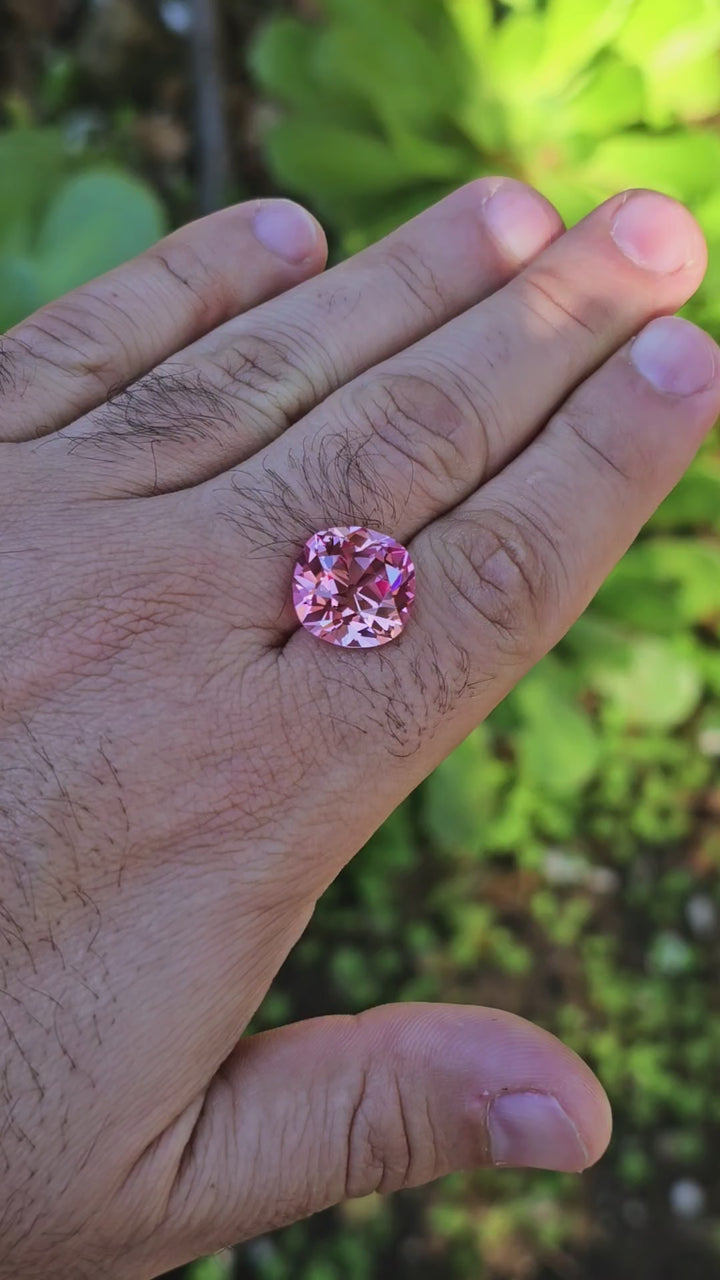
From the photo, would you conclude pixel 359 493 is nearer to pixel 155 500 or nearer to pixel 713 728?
pixel 155 500

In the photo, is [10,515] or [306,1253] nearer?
[10,515]

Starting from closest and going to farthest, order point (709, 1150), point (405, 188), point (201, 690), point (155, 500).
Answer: point (201, 690) → point (155, 500) → point (405, 188) → point (709, 1150)

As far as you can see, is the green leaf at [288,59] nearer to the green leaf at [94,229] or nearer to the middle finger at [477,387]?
the green leaf at [94,229]

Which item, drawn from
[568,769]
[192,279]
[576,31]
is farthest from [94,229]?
[568,769]

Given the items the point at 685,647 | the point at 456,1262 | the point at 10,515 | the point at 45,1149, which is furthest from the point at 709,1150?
the point at 10,515

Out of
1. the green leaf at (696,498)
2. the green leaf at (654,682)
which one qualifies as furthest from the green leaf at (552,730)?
the green leaf at (696,498)

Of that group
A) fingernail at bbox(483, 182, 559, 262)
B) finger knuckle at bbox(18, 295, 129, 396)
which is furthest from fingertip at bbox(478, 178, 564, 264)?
finger knuckle at bbox(18, 295, 129, 396)
